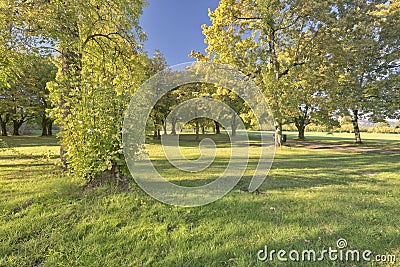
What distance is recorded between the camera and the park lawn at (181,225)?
2598 millimetres

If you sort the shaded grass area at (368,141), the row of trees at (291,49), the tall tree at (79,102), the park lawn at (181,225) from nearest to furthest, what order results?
1. the park lawn at (181,225)
2. the tall tree at (79,102)
3. the row of trees at (291,49)
4. the shaded grass area at (368,141)

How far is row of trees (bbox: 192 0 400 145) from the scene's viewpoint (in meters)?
13.9

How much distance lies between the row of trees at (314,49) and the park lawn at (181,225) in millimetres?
10647

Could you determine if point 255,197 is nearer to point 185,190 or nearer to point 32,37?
point 185,190

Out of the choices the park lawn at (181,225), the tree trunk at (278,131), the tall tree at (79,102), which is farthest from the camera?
the tree trunk at (278,131)

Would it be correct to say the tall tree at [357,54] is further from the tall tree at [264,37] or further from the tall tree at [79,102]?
the tall tree at [79,102]

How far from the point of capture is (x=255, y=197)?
484 cm

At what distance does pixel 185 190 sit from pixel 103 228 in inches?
92.3

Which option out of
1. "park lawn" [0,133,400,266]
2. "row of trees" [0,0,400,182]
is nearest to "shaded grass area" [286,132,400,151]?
"row of trees" [0,0,400,182]

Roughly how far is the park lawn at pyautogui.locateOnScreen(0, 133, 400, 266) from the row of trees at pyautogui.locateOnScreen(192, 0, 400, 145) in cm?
1065

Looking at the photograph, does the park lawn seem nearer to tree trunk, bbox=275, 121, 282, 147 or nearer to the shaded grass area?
tree trunk, bbox=275, 121, 282, 147

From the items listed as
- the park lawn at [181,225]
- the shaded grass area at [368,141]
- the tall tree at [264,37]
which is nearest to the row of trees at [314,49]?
the tall tree at [264,37]

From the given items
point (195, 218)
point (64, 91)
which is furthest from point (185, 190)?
point (64, 91)

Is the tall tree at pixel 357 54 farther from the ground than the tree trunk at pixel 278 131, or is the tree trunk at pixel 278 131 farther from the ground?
the tall tree at pixel 357 54
